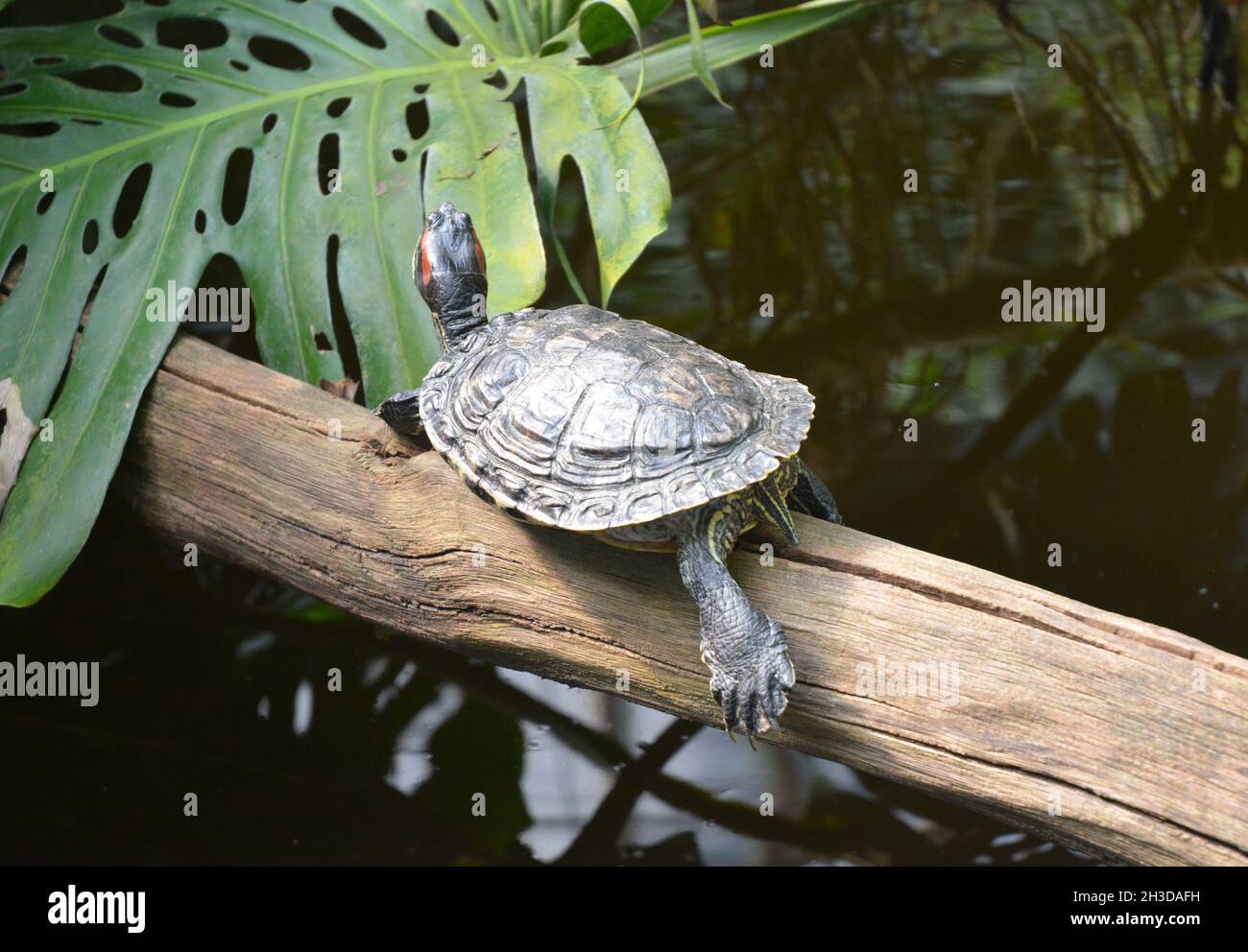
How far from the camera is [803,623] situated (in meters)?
1.69

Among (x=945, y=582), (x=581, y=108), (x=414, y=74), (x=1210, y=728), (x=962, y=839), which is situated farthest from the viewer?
(x=414, y=74)

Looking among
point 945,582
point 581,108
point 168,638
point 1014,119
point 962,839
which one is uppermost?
point 1014,119

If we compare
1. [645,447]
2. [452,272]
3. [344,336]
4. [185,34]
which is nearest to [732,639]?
[645,447]

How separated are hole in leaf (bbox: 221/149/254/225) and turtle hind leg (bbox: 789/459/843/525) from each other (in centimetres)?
240

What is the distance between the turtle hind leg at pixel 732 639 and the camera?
158 centimetres

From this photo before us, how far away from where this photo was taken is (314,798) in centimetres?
221

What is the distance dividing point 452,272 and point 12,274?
120 cm

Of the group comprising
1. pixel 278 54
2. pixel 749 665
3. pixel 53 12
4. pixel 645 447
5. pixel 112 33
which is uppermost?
pixel 278 54

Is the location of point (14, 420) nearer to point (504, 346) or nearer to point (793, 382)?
point (504, 346)

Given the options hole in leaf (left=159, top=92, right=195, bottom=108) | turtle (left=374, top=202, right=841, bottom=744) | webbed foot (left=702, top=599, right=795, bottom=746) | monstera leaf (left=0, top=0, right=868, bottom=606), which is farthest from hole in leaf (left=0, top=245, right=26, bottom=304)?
webbed foot (left=702, top=599, right=795, bottom=746)

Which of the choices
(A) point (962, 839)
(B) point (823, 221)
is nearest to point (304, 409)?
(A) point (962, 839)

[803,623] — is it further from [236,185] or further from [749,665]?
[236,185]

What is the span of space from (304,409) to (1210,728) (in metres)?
1.74

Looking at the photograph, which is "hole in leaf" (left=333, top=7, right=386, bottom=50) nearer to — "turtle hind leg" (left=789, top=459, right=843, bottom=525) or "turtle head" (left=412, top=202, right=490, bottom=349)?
"turtle head" (left=412, top=202, right=490, bottom=349)
